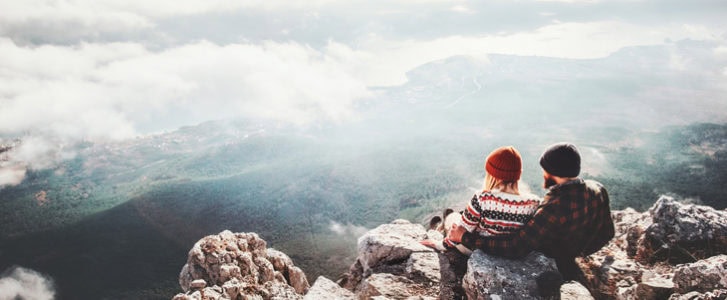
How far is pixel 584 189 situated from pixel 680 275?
3.51 meters

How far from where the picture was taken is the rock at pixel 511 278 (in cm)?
795

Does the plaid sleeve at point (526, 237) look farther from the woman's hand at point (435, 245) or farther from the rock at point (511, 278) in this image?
the woman's hand at point (435, 245)

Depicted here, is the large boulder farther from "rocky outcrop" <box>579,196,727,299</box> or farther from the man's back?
"rocky outcrop" <box>579,196,727,299</box>

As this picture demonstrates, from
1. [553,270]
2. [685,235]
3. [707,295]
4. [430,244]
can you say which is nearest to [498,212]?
[553,270]

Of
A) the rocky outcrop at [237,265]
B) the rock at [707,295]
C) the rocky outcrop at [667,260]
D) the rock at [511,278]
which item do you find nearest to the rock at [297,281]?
the rocky outcrop at [237,265]

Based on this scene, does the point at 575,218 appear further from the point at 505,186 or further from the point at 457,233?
the point at 457,233

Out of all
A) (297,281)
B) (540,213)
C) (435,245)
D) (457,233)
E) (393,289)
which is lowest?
(297,281)

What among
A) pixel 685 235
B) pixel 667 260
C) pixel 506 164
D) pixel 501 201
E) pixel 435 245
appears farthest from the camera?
pixel 685 235

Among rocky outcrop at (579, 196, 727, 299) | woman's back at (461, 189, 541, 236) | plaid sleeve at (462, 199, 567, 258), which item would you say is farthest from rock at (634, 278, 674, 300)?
woman's back at (461, 189, 541, 236)

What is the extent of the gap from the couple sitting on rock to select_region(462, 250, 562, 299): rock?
26 cm

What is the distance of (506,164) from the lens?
26.0 ft

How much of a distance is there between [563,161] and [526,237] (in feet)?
6.74

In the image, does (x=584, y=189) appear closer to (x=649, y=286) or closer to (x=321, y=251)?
(x=649, y=286)

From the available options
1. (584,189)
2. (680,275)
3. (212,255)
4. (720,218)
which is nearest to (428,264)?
(584,189)
